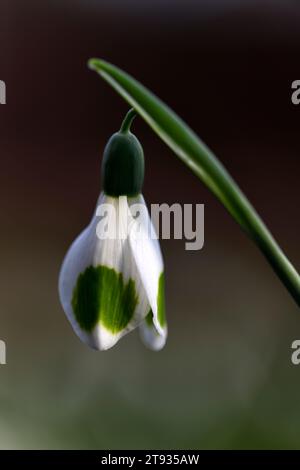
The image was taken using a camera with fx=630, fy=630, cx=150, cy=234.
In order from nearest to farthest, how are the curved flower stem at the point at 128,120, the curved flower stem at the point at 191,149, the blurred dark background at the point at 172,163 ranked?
the curved flower stem at the point at 191,149 → the curved flower stem at the point at 128,120 → the blurred dark background at the point at 172,163

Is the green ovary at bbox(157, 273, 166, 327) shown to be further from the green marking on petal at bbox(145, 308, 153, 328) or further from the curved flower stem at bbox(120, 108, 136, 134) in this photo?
the curved flower stem at bbox(120, 108, 136, 134)

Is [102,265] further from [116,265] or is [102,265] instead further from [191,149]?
[191,149]

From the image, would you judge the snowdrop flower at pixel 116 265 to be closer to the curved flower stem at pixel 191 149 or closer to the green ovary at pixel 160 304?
the green ovary at pixel 160 304

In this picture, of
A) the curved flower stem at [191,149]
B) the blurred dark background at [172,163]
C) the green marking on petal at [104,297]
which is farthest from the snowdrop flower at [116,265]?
the blurred dark background at [172,163]

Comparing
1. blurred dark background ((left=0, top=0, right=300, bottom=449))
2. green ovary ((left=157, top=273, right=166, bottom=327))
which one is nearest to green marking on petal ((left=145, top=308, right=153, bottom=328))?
green ovary ((left=157, top=273, right=166, bottom=327))

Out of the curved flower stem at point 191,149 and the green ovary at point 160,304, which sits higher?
the curved flower stem at point 191,149

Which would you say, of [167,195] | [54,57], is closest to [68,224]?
[167,195]

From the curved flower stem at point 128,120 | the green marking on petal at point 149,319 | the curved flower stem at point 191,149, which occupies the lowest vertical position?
the green marking on petal at point 149,319
